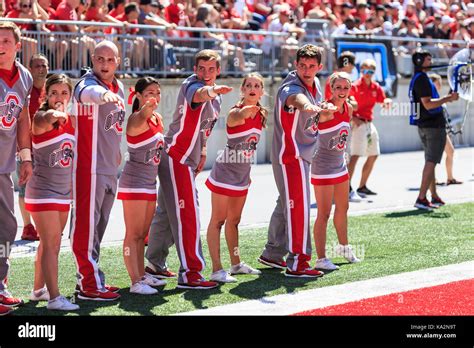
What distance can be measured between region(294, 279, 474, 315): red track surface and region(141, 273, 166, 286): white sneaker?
1553 millimetres

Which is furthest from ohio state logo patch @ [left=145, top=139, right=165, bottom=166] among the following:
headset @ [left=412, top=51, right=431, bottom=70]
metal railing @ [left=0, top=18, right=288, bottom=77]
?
metal railing @ [left=0, top=18, right=288, bottom=77]

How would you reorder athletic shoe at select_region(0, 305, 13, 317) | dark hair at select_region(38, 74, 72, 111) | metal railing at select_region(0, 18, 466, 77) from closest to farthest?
athletic shoe at select_region(0, 305, 13, 317), dark hair at select_region(38, 74, 72, 111), metal railing at select_region(0, 18, 466, 77)

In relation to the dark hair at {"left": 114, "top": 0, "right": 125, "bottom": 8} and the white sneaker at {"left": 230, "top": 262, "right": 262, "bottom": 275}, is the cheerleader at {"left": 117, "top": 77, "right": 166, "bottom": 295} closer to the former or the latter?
the white sneaker at {"left": 230, "top": 262, "right": 262, "bottom": 275}

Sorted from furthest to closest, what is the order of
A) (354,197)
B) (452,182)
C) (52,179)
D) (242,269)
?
1. (452,182)
2. (354,197)
3. (242,269)
4. (52,179)

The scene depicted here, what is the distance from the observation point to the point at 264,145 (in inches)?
770

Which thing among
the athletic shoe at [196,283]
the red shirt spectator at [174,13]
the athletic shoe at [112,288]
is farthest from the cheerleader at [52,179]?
the red shirt spectator at [174,13]

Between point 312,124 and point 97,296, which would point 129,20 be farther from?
point 97,296

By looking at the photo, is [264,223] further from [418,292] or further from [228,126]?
[418,292]

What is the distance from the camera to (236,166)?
359 inches

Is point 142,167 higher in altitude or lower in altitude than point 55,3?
lower

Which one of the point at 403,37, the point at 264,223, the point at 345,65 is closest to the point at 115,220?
the point at 264,223

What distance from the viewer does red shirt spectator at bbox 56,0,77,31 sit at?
52.7 feet

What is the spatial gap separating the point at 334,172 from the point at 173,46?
852 cm

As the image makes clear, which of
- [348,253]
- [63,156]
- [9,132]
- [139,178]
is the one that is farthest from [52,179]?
[348,253]
